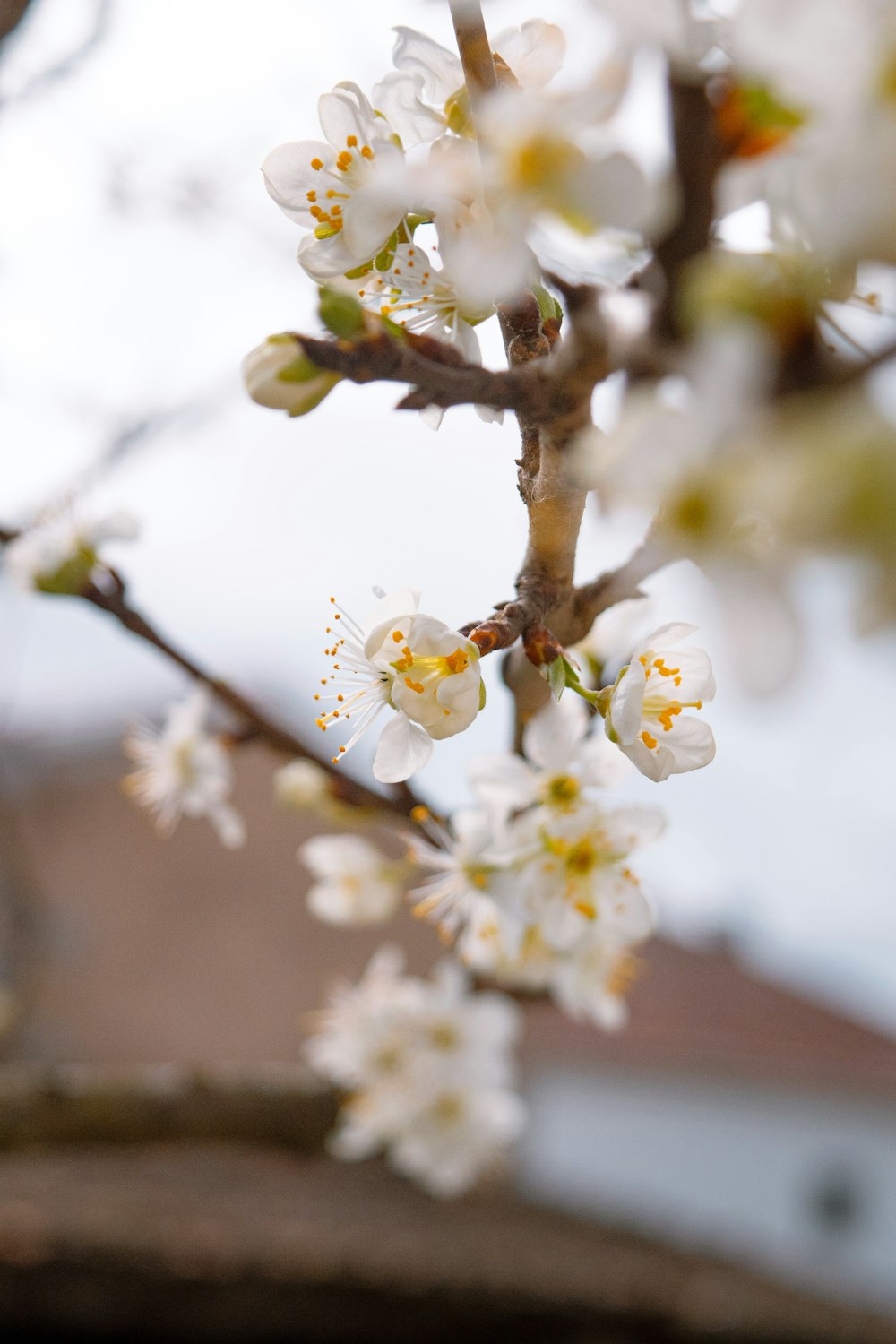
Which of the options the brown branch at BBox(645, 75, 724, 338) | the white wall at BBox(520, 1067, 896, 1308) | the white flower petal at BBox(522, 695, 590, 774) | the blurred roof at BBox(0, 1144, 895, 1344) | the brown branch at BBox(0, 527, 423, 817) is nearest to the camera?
the brown branch at BBox(645, 75, 724, 338)

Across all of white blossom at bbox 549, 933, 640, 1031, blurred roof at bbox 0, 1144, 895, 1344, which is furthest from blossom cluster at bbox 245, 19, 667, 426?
blurred roof at bbox 0, 1144, 895, 1344

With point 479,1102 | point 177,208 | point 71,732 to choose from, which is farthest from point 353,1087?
point 71,732

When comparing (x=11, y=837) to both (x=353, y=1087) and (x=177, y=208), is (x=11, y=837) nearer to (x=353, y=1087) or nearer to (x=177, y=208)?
(x=177, y=208)

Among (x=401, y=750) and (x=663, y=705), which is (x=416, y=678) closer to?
(x=401, y=750)

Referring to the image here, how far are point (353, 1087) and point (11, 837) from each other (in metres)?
4.14

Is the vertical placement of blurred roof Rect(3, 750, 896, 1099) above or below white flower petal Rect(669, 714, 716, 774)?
above

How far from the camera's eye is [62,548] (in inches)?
30.9

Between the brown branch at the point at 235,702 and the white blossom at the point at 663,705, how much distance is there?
267 mm

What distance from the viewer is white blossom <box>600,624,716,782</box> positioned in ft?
1.40

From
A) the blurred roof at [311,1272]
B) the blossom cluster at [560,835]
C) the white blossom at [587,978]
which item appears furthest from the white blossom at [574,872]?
the blurred roof at [311,1272]

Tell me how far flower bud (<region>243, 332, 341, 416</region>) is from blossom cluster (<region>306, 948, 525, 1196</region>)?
2.30 feet

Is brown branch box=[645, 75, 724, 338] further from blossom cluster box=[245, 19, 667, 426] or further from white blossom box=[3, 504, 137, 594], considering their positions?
white blossom box=[3, 504, 137, 594]

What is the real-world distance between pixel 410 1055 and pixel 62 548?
601mm

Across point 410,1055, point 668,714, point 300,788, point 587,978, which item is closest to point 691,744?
point 668,714
